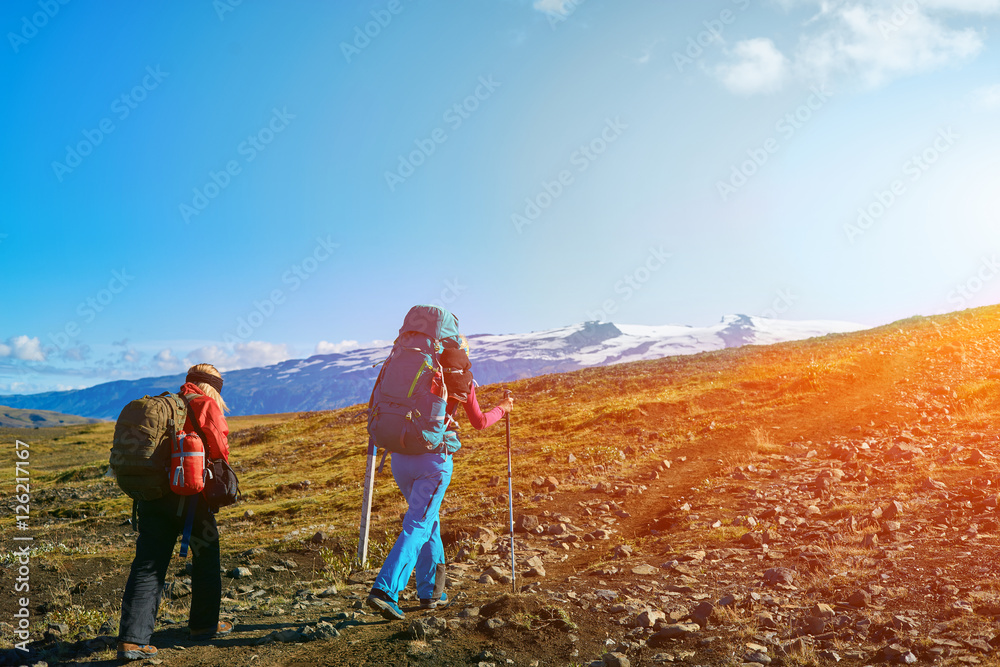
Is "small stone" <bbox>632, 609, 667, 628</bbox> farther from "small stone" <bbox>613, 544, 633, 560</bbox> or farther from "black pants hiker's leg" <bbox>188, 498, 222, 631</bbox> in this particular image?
"black pants hiker's leg" <bbox>188, 498, 222, 631</bbox>

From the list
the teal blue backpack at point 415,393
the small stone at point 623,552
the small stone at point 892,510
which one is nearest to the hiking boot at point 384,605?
the teal blue backpack at point 415,393

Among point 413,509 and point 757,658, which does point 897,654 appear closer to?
point 757,658

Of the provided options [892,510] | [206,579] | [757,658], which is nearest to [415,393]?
[206,579]

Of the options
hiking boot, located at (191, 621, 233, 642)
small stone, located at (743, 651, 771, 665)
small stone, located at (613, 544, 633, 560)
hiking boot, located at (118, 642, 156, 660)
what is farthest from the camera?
small stone, located at (613, 544, 633, 560)

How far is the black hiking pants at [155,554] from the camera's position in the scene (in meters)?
5.62

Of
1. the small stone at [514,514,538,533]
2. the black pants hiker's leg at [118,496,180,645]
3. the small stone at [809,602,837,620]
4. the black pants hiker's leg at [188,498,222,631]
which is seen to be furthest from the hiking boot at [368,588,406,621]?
the small stone at [514,514,538,533]

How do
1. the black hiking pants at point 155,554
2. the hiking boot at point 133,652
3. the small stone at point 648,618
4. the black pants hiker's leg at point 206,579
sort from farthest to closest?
the small stone at point 648,618, the black pants hiker's leg at point 206,579, the black hiking pants at point 155,554, the hiking boot at point 133,652

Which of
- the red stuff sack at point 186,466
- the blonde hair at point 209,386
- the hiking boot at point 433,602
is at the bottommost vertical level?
the hiking boot at point 433,602

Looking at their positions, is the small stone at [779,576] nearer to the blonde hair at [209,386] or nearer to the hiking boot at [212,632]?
the hiking boot at [212,632]

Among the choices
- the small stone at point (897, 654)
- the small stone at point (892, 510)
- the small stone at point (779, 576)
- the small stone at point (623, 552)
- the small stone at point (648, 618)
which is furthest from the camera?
the small stone at point (623, 552)

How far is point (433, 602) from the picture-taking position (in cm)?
673

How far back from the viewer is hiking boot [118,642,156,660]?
18.1 ft

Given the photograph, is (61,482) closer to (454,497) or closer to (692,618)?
(454,497)

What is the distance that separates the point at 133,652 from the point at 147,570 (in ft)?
2.34
